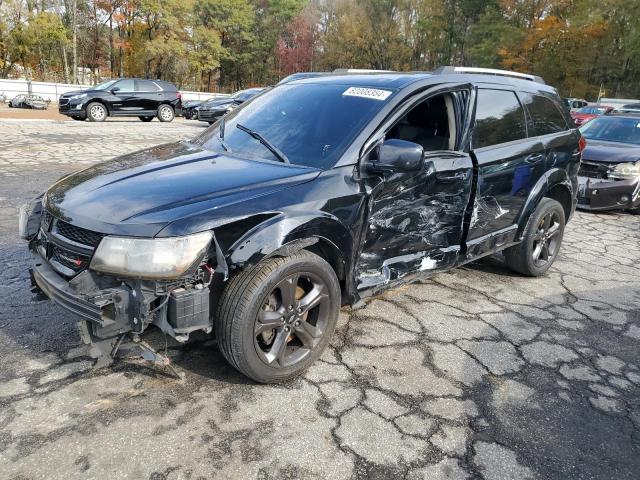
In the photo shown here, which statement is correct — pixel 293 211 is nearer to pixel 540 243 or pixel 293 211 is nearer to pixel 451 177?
pixel 451 177

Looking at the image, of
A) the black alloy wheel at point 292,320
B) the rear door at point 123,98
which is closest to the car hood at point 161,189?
the black alloy wheel at point 292,320

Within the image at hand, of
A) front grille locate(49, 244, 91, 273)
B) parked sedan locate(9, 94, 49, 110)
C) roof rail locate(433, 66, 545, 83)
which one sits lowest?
front grille locate(49, 244, 91, 273)

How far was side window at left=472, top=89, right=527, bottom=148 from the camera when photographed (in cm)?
373

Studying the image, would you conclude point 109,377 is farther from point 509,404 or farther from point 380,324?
point 509,404

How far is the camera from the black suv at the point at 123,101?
17062 millimetres

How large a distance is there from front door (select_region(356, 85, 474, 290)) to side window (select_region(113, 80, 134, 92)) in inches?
666

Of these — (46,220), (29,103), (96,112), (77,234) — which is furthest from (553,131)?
(29,103)

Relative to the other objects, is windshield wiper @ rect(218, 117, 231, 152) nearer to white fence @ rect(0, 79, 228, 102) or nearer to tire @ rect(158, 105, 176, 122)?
tire @ rect(158, 105, 176, 122)

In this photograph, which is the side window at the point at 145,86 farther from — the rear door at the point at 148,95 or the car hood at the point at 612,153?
the car hood at the point at 612,153

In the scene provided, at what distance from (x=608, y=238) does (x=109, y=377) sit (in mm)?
6081

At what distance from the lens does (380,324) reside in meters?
3.49

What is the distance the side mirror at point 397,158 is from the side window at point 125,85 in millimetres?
17490

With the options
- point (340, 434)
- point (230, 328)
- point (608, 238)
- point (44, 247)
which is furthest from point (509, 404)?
point (608, 238)

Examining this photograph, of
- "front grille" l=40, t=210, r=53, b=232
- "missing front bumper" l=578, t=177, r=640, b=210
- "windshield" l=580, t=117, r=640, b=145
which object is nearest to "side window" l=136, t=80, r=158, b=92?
"windshield" l=580, t=117, r=640, b=145
